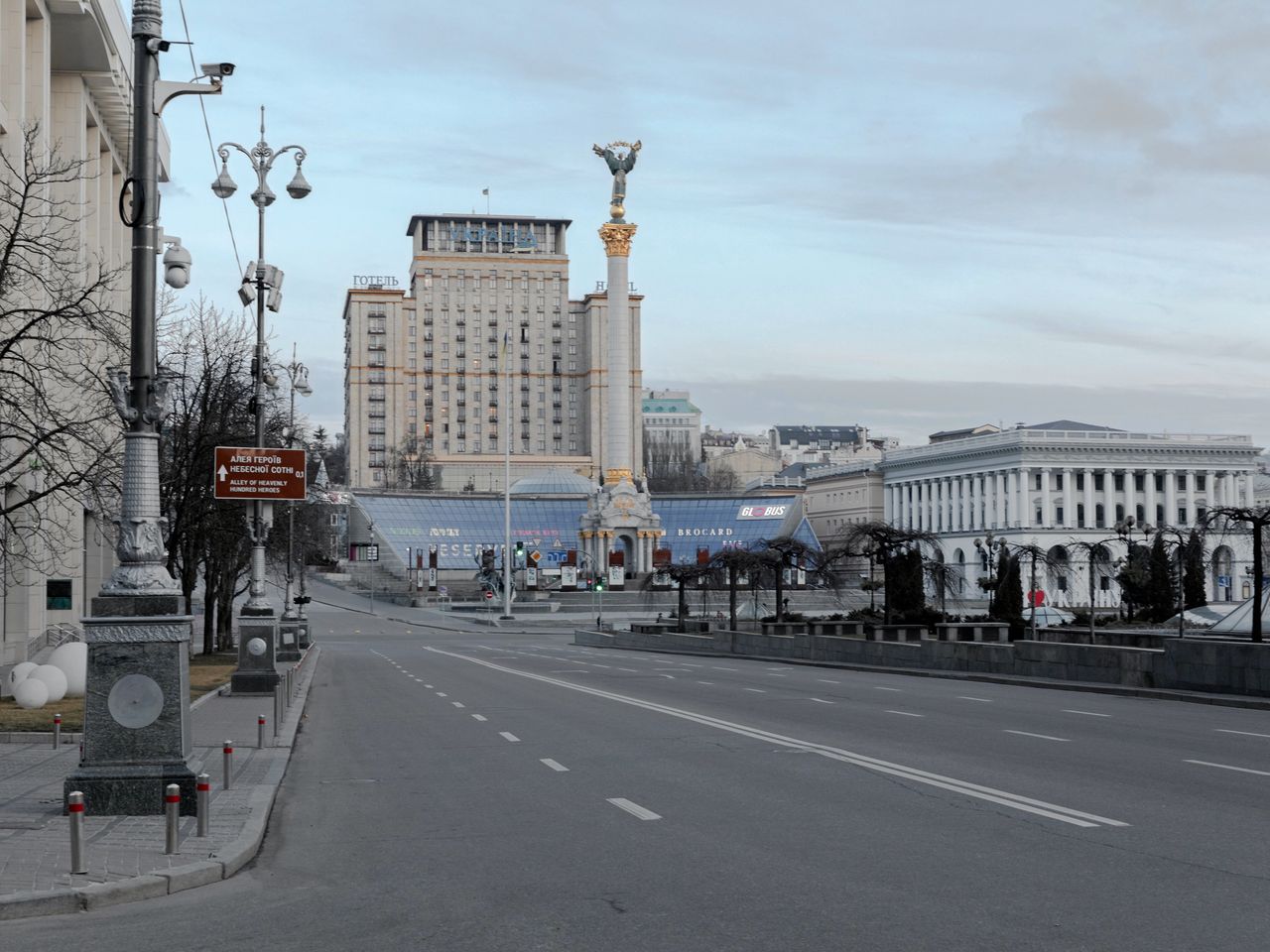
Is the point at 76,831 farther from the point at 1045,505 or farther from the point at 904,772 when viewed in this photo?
the point at 1045,505

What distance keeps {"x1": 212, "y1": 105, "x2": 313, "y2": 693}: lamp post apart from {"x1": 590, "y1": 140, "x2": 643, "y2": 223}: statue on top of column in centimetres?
9993

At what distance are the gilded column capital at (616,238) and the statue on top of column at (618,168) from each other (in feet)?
4.09

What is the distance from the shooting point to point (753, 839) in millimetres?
11688

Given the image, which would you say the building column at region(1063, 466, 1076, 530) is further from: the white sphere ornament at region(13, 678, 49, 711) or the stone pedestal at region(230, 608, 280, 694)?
the white sphere ornament at region(13, 678, 49, 711)

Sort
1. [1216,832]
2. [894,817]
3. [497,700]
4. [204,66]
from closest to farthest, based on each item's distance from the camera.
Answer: [1216,832] < [894,817] < [204,66] < [497,700]

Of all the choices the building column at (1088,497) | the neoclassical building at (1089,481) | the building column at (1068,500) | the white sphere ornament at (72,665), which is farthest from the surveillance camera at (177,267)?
the building column at (1088,497)

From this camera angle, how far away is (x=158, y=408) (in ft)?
46.2

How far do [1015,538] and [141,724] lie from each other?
462ft

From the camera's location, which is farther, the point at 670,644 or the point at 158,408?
the point at 670,644

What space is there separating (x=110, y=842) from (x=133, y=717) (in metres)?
1.54

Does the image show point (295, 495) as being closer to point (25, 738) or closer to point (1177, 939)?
point (25, 738)

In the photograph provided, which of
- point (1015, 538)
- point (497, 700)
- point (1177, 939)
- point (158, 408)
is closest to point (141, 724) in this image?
point (158, 408)

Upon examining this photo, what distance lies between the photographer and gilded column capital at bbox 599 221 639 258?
436ft

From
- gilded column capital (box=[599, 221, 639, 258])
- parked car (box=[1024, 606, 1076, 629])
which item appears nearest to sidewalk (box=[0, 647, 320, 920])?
parked car (box=[1024, 606, 1076, 629])
